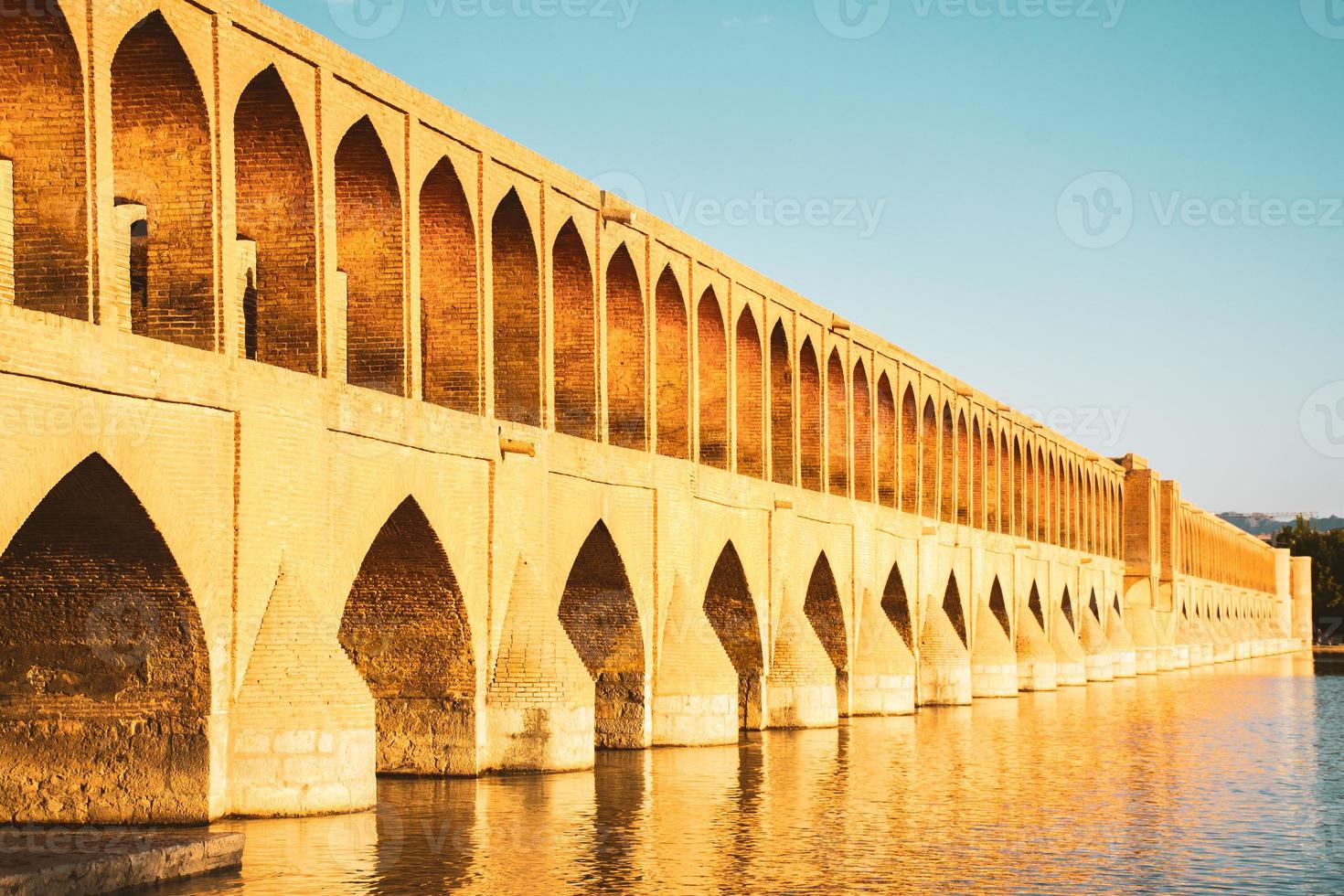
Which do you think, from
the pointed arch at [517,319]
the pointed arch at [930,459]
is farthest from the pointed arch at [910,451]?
the pointed arch at [517,319]

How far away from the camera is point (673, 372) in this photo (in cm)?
2459

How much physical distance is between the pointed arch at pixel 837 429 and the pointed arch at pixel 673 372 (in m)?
7.25

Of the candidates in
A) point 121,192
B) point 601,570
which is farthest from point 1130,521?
point 121,192

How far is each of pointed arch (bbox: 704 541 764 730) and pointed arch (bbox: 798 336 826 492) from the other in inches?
191

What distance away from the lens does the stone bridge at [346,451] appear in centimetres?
1299

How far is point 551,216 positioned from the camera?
66.4 ft

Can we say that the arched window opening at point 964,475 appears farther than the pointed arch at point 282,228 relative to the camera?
Yes

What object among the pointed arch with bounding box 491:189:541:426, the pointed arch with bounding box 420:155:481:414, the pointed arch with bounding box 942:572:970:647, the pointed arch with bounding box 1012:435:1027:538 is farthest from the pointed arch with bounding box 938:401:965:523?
the pointed arch with bounding box 420:155:481:414

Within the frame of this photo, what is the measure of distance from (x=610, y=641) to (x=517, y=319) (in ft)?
14.0

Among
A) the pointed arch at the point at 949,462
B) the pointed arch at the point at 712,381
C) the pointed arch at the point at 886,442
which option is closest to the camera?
the pointed arch at the point at 712,381

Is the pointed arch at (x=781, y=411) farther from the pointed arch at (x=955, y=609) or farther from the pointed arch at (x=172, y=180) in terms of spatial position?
the pointed arch at (x=172, y=180)

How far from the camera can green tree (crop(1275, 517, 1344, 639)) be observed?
4739 inches

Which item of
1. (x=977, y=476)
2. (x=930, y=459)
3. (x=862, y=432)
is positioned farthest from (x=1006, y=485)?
(x=862, y=432)

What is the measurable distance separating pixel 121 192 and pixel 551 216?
6.47m
